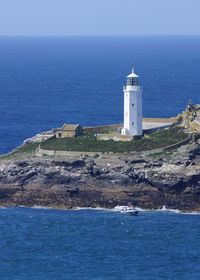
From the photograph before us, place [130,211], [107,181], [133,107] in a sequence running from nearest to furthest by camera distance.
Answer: [130,211], [107,181], [133,107]

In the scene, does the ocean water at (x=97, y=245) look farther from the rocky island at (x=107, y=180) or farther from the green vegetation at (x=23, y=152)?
the green vegetation at (x=23, y=152)

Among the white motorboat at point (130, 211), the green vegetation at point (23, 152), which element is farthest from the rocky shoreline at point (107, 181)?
the green vegetation at point (23, 152)

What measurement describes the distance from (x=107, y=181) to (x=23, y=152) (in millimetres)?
9927

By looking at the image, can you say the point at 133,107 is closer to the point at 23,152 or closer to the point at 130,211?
the point at 23,152

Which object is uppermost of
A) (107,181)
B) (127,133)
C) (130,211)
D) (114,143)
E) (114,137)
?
(127,133)

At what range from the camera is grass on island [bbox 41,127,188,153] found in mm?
92375

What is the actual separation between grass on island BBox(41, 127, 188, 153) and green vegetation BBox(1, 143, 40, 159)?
3.23ft

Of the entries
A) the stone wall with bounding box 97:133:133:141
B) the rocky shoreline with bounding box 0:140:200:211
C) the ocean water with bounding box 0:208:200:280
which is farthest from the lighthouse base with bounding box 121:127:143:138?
the ocean water with bounding box 0:208:200:280

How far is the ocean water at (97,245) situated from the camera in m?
70.7

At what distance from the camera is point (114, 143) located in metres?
93.8

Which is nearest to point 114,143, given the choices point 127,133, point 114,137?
point 114,137

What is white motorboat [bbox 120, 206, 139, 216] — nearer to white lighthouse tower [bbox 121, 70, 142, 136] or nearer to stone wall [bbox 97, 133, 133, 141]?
stone wall [bbox 97, 133, 133, 141]

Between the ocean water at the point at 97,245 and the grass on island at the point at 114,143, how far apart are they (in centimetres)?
791

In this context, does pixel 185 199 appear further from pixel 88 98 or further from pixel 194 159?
pixel 88 98
